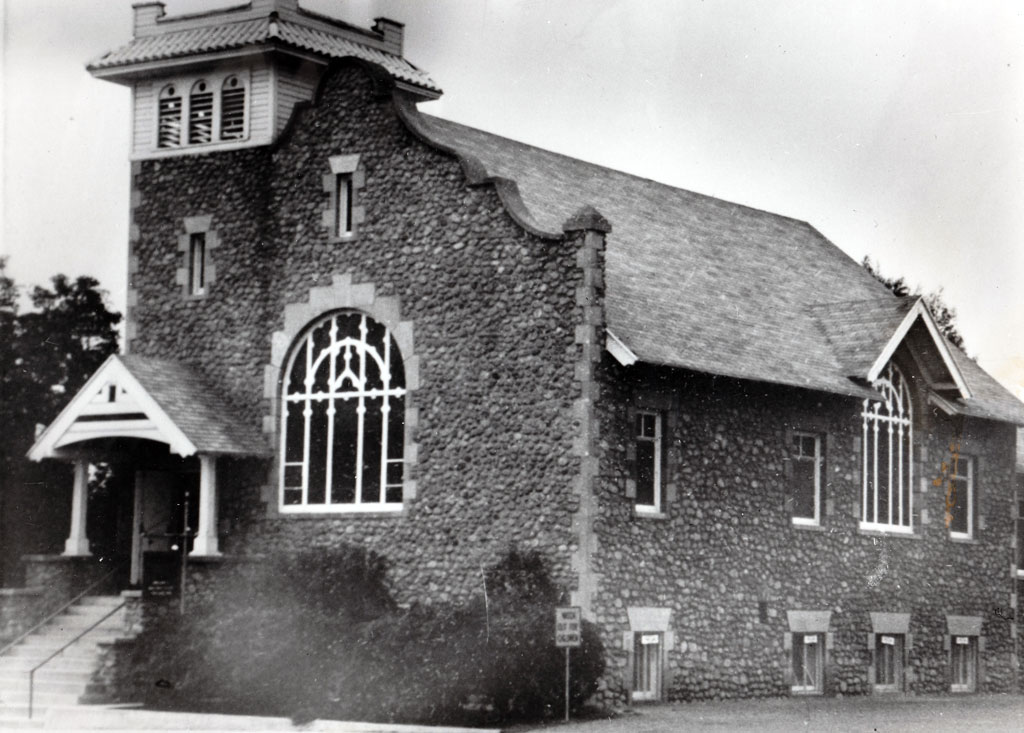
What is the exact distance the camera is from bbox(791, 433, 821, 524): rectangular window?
3284cm

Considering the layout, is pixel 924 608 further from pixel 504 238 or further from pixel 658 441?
pixel 504 238

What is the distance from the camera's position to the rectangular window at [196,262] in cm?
3356

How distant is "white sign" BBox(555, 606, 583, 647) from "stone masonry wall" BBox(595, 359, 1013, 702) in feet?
7.80

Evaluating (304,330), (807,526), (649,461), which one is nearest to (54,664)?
(304,330)

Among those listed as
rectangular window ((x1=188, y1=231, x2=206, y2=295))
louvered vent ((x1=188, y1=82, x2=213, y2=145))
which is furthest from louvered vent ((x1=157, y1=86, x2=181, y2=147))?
rectangular window ((x1=188, y1=231, x2=206, y2=295))

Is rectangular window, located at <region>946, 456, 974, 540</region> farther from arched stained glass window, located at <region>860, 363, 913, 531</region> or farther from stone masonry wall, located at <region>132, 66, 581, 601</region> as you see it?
stone masonry wall, located at <region>132, 66, 581, 601</region>

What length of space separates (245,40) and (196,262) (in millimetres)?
4007

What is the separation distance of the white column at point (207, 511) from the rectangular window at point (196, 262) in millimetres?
3637

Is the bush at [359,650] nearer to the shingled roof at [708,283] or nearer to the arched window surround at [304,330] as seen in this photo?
the arched window surround at [304,330]

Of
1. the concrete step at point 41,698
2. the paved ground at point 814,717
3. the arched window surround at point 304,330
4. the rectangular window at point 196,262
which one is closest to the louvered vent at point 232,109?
the rectangular window at point 196,262

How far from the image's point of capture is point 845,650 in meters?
33.1

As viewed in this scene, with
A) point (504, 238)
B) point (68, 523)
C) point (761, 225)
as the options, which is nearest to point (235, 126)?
point (504, 238)

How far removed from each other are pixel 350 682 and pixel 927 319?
13331 mm

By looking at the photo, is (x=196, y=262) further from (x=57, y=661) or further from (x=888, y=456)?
(x=888, y=456)
